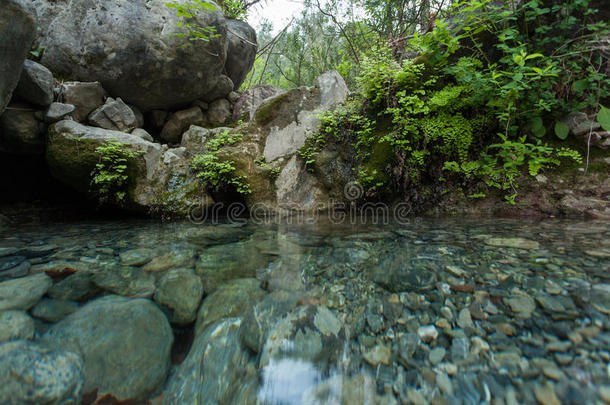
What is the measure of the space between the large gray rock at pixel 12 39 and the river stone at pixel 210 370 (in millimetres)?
4422

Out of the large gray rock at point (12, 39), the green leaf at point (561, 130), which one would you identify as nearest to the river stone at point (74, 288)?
the large gray rock at point (12, 39)

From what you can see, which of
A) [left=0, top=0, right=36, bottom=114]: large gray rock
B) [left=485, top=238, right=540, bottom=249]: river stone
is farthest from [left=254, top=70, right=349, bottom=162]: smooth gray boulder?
[left=485, top=238, right=540, bottom=249]: river stone

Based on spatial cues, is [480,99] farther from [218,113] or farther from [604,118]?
→ [218,113]

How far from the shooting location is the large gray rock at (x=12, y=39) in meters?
2.93

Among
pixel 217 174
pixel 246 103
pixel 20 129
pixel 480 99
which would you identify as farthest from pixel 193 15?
pixel 480 99

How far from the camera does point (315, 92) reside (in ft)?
18.4

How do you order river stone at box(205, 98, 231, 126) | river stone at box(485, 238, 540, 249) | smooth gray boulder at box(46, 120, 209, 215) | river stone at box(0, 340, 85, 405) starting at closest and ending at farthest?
river stone at box(0, 340, 85, 405) < river stone at box(485, 238, 540, 249) < smooth gray boulder at box(46, 120, 209, 215) < river stone at box(205, 98, 231, 126)

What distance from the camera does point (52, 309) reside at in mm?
1565

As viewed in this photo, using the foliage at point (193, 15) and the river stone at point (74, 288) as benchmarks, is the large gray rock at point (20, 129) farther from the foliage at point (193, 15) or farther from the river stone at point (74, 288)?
the river stone at point (74, 288)

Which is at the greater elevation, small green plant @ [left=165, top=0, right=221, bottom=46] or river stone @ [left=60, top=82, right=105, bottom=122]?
small green plant @ [left=165, top=0, right=221, bottom=46]

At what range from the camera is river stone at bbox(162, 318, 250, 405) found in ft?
Answer: 3.91

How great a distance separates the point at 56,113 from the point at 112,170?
1362mm

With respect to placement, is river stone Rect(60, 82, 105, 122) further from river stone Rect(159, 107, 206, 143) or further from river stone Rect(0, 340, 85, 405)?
river stone Rect(0, 340, 85, 405)

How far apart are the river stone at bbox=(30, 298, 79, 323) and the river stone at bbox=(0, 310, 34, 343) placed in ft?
0.19
